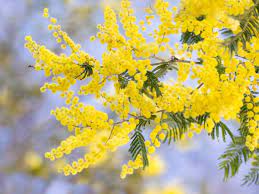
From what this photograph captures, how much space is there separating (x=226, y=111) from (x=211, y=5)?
0.14 meters

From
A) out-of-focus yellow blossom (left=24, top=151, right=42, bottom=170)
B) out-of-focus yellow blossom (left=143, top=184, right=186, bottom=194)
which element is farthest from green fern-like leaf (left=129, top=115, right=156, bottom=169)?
out-of-focus yellow blossom (left=24, top=151, right=42, bottom=170)

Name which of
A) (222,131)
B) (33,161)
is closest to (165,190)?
(33,161)

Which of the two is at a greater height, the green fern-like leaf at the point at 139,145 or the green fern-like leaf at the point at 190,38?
the green fern-like leaf at the point at 190,38

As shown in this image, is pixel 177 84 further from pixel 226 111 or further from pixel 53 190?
pixel 53 190

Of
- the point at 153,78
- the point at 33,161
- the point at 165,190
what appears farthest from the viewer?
the point at 33,161

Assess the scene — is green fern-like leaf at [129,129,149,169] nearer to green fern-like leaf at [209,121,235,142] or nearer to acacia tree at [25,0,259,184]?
acacia tree at [25,0,259,184]

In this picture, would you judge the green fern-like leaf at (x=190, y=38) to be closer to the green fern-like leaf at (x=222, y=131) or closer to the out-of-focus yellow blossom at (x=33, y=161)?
the green fern-like leaf at (x=222, y=131)

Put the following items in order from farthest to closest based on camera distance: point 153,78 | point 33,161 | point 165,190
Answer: point 33,161 < point 165,190 < point 153,78

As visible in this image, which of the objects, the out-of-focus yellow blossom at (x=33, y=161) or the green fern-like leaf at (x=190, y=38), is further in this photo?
the out-of-focus yellow blossom at (x=33, y=161)

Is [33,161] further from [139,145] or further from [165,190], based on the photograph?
[139,145]

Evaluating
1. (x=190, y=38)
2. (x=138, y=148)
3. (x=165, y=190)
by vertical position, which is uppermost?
(x=165, y=190)

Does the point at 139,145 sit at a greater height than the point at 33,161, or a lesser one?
lesser

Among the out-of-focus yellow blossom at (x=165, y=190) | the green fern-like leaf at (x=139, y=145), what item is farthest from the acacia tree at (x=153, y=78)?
the out-of-focus yellow blossom at (x=165, y=190)

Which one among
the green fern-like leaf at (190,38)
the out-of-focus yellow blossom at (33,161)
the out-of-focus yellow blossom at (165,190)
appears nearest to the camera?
the green fern-like leaf at (190,38)
